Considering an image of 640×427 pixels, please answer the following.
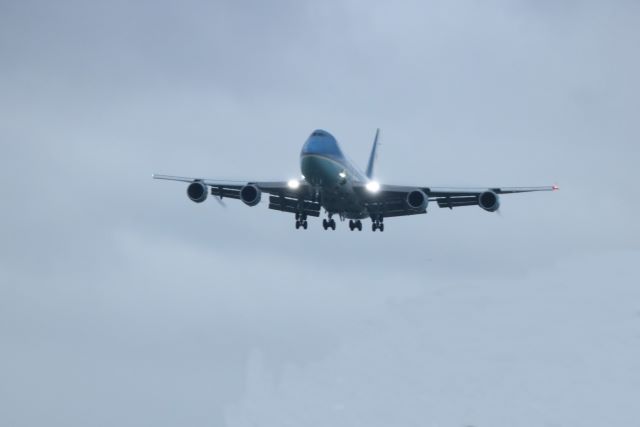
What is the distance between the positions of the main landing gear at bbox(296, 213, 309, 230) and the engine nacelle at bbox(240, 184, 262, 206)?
16.2 ft

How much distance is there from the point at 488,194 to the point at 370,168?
80.8ft

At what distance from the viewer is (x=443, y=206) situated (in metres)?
69.6

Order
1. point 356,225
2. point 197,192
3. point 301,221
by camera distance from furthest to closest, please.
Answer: point 356,225, point 301,221, point 197,192

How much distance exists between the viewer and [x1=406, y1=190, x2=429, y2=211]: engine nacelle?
65.9 m

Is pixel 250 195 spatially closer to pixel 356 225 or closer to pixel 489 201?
pixel 356 225

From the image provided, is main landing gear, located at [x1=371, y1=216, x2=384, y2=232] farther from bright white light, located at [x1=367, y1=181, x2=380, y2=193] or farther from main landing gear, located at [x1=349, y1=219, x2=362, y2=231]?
bright white light, located at [x1=367, y1=181, x2=380, y2=193]

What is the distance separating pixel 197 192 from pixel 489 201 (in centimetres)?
1973

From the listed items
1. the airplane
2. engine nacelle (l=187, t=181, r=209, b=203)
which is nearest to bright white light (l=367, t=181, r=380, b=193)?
the airplane

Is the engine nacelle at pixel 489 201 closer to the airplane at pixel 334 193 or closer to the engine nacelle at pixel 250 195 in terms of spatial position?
the airplane at pixel 334 193

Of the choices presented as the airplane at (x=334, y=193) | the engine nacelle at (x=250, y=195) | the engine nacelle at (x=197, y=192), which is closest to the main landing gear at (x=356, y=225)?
the airplane at (x=334, y=193)

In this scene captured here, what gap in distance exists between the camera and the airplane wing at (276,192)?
214 feet

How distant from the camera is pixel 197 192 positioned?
214ft

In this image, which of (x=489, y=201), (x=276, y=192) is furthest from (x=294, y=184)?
(x=489, y=201)

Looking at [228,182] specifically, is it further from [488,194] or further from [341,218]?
[488,194]
